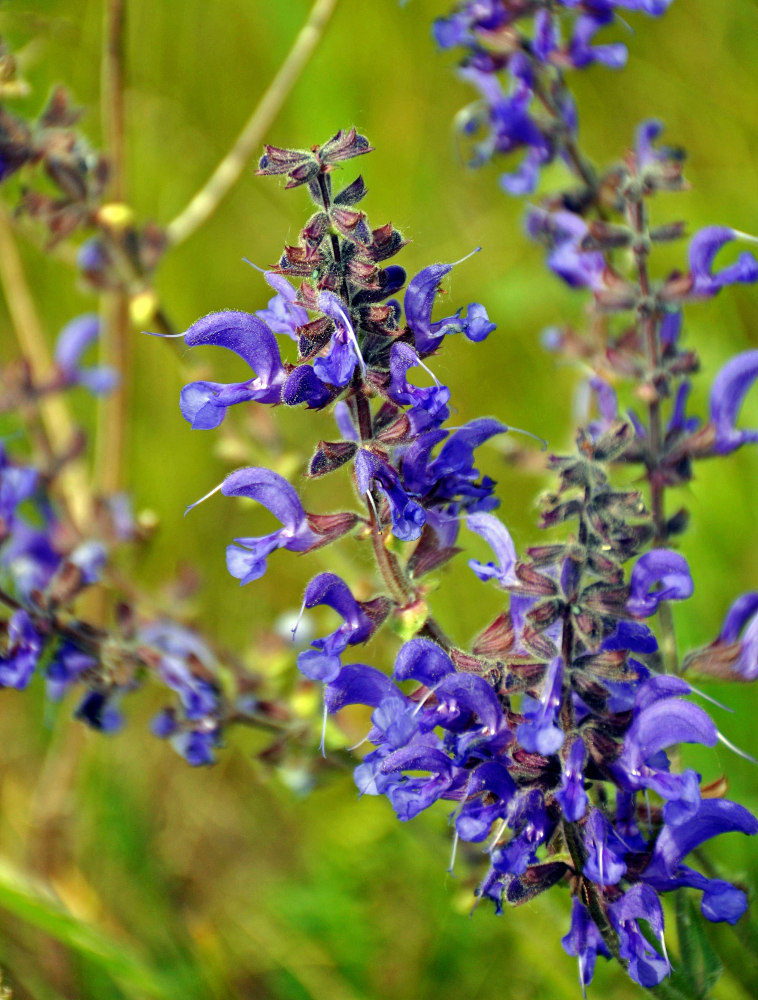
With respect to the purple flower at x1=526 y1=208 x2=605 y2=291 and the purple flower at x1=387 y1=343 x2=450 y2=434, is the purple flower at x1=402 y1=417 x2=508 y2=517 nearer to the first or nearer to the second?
the purple flower at x1=387 y1=343 x2=450 y2=434

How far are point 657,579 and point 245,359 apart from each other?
988 mm

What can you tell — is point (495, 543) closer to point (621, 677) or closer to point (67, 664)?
point (621, 677)

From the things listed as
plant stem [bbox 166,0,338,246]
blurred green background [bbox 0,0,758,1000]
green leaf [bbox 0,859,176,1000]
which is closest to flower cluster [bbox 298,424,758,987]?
blurred green background [bbox 0,0,758,1000]

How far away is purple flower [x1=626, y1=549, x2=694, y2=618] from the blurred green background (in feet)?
3.71

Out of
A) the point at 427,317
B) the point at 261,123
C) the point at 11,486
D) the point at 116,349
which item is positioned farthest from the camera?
the point at 116,349

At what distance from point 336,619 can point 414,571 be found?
42.6 inches

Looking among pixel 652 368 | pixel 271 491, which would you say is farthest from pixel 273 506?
pixel 652 368

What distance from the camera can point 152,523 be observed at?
309cm

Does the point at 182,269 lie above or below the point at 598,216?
below

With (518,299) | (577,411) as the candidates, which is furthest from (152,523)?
(518,299)

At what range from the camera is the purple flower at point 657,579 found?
1.94 meters

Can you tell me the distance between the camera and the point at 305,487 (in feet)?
11.6

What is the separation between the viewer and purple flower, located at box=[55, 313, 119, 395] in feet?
12.7

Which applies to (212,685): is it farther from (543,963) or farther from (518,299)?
(518,299)
